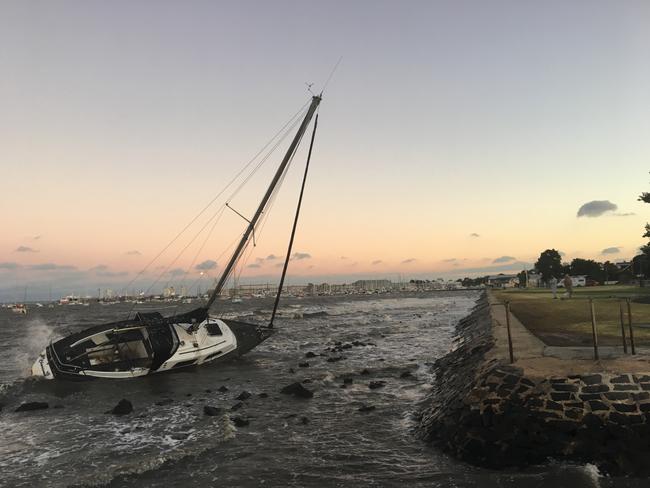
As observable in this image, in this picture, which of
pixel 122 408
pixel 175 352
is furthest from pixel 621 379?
pixel 175 352

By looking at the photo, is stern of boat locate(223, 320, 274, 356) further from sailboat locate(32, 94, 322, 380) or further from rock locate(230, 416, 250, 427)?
rock locate(230, 416, 250, 427)

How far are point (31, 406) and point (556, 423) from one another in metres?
23.2

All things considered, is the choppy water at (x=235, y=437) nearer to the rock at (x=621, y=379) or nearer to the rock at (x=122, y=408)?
the rock at (x=122, y=408)

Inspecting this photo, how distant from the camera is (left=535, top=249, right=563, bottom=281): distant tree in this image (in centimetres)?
15425

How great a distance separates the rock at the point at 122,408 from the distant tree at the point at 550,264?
161 meters

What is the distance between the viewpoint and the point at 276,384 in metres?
25.3

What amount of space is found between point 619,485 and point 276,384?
18281 mm

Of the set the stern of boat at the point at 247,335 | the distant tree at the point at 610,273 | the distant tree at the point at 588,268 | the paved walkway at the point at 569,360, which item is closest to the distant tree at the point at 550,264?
the distant tree at the point at 588,268

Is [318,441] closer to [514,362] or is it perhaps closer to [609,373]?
[514,362]

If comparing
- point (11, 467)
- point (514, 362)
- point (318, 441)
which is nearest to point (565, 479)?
point (514, 362)

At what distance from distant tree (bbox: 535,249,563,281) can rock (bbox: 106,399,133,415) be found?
161m

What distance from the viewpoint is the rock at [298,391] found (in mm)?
21781

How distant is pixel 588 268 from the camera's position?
14212 cm

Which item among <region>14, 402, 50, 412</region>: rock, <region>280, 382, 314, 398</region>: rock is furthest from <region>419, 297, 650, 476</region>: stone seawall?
<region>14, 402, 50, 412</region>: rock
